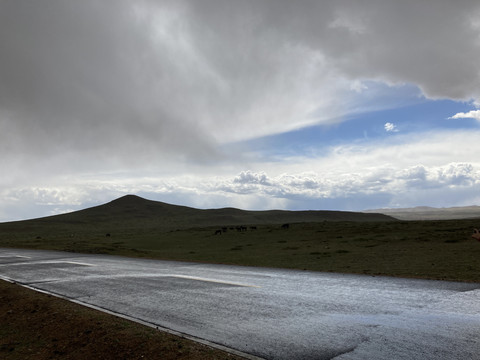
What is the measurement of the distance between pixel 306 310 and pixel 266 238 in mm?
36519

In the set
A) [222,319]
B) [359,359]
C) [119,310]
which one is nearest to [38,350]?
[119,310]

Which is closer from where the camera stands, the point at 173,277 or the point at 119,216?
the point at 173,277

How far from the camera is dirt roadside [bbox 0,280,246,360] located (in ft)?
19.5

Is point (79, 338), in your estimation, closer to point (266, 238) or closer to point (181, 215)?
point (266, 238)

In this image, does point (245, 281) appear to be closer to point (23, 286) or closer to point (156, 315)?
point (156, 315)

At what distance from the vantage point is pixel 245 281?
12.5 metres

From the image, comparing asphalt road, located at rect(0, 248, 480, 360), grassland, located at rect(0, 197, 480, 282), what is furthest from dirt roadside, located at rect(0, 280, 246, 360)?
grassland, located at rect(0, 197, 480, 282)

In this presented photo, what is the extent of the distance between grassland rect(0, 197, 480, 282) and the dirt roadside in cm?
980

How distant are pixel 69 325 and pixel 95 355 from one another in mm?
2075

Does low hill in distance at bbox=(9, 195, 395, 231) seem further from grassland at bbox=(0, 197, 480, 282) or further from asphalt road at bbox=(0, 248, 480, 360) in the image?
asphalt road at bbox=(0, 248, 480, 360)

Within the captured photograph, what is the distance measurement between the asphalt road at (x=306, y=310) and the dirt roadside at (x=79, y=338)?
0.56 m

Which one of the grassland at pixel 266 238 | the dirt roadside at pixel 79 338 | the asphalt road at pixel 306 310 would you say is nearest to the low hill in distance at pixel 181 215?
the grassland at pixel 266 238

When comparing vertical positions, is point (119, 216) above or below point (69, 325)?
above

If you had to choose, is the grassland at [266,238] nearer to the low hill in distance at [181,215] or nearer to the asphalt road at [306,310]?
the low hill in distance at [181,215]
